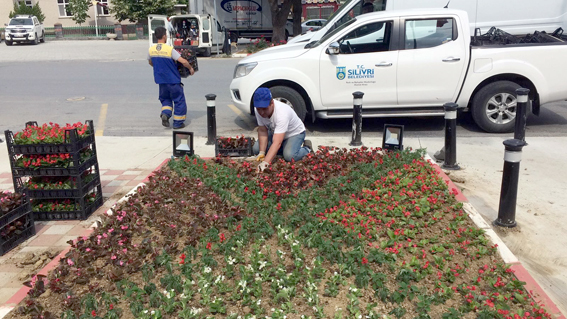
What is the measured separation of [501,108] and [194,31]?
19580mm

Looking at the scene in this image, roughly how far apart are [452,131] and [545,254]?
274 cm

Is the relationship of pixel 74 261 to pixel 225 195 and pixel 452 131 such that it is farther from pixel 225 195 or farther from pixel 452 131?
pixel 452 131

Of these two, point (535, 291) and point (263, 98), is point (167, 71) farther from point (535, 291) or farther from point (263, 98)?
point (535, 291)

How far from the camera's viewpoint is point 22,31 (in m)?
35.8

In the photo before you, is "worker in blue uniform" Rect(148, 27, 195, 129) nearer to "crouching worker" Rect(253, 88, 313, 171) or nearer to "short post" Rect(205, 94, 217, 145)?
"short post" Rect(205, 94, 217, 145)

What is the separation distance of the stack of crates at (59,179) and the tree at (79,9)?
46493 millimetres

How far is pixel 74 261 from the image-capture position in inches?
175

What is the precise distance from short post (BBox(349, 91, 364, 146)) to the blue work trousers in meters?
3.43


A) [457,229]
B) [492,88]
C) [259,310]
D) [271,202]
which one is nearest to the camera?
[259,310]

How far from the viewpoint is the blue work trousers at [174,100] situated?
10.0 metres

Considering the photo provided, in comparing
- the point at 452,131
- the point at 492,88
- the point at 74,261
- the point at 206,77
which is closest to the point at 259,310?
the point at 74,261

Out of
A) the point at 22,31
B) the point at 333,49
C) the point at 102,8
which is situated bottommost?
the point at 333,49

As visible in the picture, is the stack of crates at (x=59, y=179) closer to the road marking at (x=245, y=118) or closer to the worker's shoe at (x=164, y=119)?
the worker's shoe at (x=164, y=119)

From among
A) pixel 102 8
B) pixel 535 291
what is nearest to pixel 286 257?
pixel 535 291
